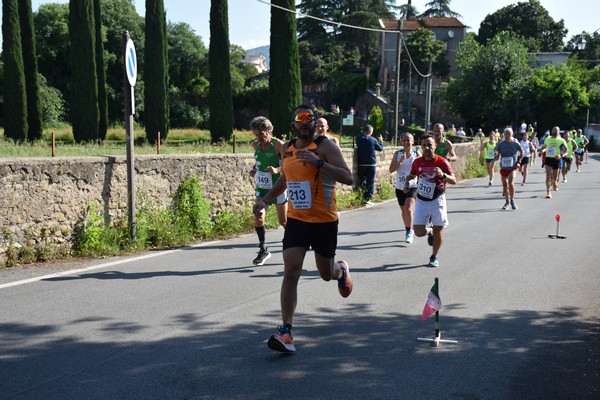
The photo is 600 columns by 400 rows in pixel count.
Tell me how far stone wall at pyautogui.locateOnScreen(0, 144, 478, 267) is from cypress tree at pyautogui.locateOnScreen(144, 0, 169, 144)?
30.0 m

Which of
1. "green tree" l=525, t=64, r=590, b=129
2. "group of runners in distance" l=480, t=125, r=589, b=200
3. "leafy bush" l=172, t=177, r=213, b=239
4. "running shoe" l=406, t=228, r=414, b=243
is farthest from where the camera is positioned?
"green tree" l=525, t=64, r=590, b=129

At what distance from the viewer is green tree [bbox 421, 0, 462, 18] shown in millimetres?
113188

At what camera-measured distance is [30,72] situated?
39.8 metres

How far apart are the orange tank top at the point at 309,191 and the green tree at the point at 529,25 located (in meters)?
98.5

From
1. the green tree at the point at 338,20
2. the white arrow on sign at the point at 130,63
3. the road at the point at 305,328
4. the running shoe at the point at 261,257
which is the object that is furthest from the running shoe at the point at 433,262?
the green tree at the point at 338,20

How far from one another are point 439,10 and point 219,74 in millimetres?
A: 80767

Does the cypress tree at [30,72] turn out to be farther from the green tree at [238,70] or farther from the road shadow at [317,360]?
the road shadow at [317,360]

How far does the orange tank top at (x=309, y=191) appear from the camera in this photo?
5.82 meters

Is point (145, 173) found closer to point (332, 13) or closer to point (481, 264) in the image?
point (481, 264)

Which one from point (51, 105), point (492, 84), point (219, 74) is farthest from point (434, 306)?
point (492, 84)

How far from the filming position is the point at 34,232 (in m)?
9.02

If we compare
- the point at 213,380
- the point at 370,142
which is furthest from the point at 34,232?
the point at 370,142

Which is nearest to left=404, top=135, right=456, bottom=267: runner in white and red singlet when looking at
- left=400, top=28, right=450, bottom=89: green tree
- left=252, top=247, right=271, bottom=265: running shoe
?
left=252, top=247, right=271, bottom=265: running shoe

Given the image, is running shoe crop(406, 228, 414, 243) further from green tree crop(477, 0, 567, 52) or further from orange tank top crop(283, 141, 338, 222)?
green tree crop(477, 0, 567, 52)
